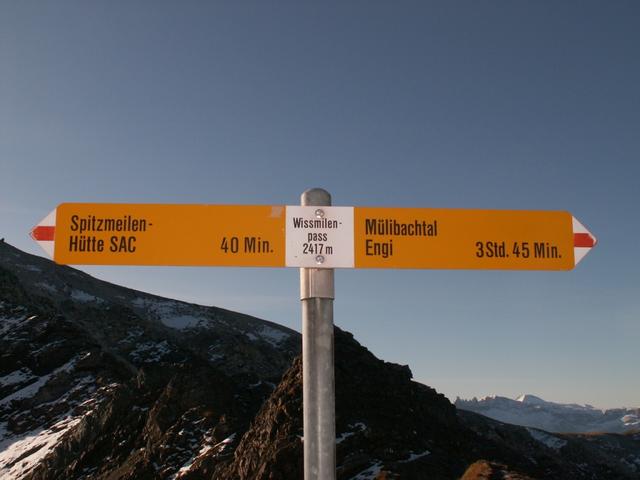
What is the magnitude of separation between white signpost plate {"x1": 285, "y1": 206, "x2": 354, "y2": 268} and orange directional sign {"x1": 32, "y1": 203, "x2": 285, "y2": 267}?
0.08 metres

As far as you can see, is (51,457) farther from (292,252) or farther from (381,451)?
(292,252)

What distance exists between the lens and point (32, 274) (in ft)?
428

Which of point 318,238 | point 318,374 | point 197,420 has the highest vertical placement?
point 318,238

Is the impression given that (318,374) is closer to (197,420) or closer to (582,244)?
(582,244)

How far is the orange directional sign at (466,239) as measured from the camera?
399 centimetres

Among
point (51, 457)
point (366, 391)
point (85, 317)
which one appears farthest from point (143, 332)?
point (366, 391)

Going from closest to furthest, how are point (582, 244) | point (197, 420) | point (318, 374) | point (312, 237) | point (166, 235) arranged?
point (318, 374), point (312, 237), point (166, 235), point (582, 244), point (197, 420)

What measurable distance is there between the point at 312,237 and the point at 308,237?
26 millimetres

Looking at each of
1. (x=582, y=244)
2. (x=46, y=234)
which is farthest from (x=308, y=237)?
(x=582, y=244)

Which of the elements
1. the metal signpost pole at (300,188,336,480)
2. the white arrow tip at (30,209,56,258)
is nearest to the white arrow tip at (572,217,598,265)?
the metal signpost pole at (300,188,336,480)

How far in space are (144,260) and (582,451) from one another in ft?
490

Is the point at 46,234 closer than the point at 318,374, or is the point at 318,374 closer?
the point at 318,374

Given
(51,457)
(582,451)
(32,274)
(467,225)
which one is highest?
(32,274)

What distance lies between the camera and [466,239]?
159 inches
